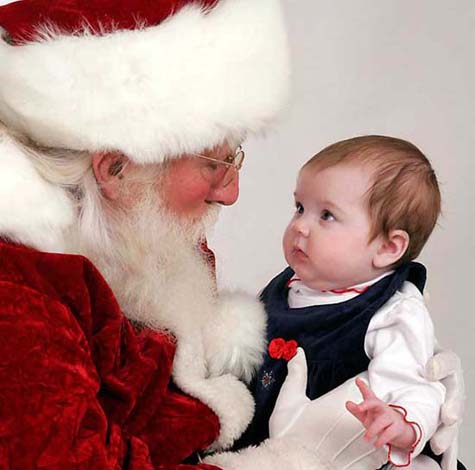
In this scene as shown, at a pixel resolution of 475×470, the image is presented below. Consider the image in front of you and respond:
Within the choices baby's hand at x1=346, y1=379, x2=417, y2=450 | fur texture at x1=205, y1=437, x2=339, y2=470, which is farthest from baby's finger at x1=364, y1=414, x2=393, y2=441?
fur texture at x1=205, y1=437, x2=339, y2=470

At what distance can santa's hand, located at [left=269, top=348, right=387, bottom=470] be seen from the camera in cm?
195

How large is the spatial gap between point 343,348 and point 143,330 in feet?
1.22

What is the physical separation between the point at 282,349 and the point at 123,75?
61 cm

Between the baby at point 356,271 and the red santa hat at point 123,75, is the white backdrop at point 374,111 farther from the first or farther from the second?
the red santa hat at point 123,75

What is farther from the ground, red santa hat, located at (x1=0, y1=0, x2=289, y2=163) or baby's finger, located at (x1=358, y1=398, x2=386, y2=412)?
red santa hat, located at (x1=0, y1=0, x2=289, y2=163)

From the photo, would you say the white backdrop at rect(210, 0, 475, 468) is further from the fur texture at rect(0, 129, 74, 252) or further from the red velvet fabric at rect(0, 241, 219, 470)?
the fur texture at rect(0, 129, 74, 252)

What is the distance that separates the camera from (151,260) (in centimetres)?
196

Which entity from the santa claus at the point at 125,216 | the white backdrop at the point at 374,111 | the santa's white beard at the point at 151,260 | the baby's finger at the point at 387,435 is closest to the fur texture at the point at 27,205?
the santa claus at the point at 125,216

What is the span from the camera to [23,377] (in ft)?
5.05

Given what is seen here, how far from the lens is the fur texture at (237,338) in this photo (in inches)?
80.1

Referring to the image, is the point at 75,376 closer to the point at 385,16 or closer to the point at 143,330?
the point at 143,330

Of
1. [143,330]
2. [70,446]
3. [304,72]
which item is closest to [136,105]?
[143,330]

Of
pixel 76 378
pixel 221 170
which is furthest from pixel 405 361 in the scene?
pixel 76 378

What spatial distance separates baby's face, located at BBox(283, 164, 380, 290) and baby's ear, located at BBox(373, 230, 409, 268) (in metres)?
0.01
